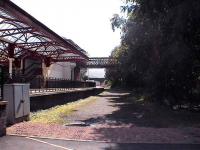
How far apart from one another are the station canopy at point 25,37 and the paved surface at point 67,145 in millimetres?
12300

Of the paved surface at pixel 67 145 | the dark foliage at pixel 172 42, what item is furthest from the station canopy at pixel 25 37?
the paved surface at pixel 67 145

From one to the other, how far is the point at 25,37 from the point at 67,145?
33.4 metres

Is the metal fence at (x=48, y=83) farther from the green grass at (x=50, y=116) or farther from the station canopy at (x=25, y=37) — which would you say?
the green grass at (x=50, y=116)

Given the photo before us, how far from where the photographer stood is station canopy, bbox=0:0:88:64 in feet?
94.7

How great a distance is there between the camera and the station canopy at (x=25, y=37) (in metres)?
28.9

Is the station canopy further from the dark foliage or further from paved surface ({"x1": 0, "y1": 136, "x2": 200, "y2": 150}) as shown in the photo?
paved surface ({"x1": 0, "y1": 136, "x2": 200, "y2": 150})

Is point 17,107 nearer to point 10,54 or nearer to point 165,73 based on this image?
point 165,73

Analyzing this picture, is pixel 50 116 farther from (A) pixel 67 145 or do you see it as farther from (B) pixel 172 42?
(A) pixel 67 145

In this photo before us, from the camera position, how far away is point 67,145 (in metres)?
12.3

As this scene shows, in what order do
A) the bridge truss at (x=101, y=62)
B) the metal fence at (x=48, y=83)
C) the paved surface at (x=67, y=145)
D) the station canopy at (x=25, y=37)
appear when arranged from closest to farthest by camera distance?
the paved surface at (x=67, y=145), the station canopy at (x=25, y=37), the metal fence at (x=48, y=83), the bridge truss at (x=101, y=62)

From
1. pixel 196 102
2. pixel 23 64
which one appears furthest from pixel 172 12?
pixel 23 64

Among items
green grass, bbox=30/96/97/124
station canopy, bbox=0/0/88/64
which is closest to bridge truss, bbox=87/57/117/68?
station canopy, bbox=0/0/88/64

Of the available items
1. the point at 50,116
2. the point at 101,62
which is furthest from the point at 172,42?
the point at 101,62

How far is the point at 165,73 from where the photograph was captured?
2761cm
